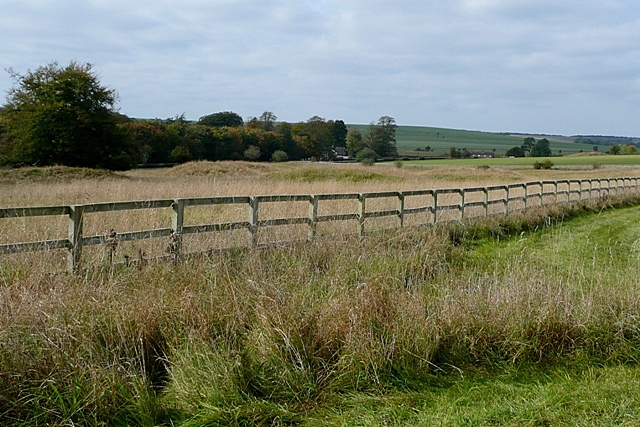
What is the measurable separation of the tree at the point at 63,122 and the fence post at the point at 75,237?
130ft

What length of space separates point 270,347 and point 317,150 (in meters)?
105

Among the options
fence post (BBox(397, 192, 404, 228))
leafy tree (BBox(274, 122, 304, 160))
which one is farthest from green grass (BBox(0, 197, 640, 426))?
leafy tree (BBox(274, 122, 304, 160))

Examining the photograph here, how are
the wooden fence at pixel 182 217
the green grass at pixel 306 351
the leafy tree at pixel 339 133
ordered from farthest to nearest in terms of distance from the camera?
the leafy tree at pixel 339 133 < the wooden fence at pixel 182 217 < the green grass at pixel 306 351

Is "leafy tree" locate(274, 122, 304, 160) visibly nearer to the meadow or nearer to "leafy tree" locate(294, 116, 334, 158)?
"leafy tree" locate(294, 116, 334, 158)

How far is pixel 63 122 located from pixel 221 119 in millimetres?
78875

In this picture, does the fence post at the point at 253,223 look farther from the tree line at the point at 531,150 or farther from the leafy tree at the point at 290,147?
the tree line at the point at 531,150

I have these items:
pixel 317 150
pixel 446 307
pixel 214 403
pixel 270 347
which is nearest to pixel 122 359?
pixel 214 403

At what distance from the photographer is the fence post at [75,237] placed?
276 inches

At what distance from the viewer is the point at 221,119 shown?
122812 millimetres

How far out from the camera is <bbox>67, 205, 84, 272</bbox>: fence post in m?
7.02

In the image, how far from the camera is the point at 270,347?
4957 millimetres

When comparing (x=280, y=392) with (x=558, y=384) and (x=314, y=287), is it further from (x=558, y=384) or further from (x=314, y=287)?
(x=558, y=384)

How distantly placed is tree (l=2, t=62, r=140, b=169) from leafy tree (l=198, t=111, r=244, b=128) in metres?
71.5

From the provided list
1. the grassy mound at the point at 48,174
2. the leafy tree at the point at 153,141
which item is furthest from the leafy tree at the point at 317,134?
the grassy mound at the point at 48,174
